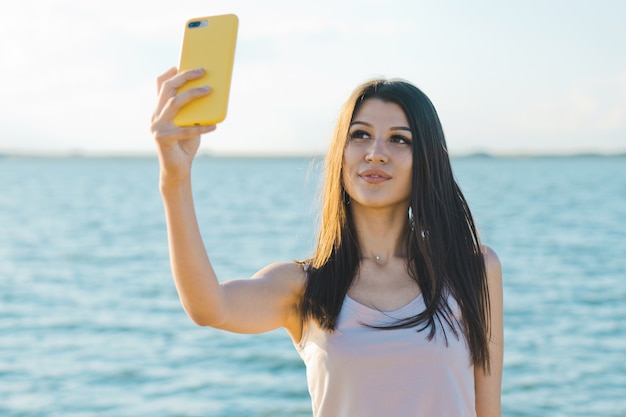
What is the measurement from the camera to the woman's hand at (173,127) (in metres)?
2.26

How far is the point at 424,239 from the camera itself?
3.11m

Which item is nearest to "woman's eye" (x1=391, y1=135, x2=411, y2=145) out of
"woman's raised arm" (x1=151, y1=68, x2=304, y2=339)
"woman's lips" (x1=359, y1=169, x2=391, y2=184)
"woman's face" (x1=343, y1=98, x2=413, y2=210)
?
"woman's face" (x1=343, y1=98, x2=413, y2=210)

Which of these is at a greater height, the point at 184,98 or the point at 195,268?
the point at 184,98

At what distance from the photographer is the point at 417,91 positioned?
121 inches

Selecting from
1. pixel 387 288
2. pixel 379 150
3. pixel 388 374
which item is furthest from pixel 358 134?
pixel 388 374

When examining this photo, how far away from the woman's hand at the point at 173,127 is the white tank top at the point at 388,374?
0.78m

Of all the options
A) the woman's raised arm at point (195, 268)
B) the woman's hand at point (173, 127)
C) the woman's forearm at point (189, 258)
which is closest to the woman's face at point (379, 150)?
the woman's raised arm at point (195, 268)

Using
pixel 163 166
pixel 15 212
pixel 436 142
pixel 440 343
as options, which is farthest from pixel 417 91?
pixel 15 212

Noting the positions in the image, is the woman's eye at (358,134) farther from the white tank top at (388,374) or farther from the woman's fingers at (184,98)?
the woman's fingers at (184,98)

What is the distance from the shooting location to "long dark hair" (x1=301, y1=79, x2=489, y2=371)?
2961 mm

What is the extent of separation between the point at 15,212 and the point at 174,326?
27559mm

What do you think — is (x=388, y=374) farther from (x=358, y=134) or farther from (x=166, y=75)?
(x=166, y=75)

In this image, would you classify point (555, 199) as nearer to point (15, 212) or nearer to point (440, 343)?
point (15, 212)

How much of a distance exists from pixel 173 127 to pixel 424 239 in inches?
43.8
